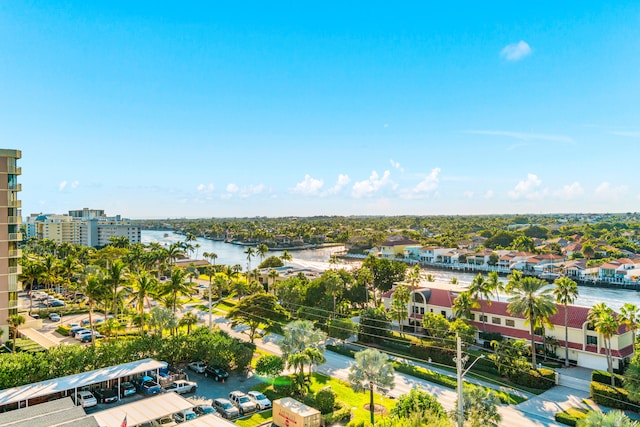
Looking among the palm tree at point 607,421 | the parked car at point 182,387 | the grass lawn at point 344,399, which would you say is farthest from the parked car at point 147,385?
the palm tree at point 607,421

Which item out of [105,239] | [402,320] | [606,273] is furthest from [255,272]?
[105,239]

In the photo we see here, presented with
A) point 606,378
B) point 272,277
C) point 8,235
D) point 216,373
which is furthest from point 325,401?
point 272,277

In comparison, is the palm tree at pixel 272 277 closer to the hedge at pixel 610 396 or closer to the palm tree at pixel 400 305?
the palm tree at pixel 400 305

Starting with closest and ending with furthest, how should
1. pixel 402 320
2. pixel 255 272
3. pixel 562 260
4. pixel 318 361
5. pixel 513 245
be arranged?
1. pixel 318 361
2. pixel 402 320
3. pixel 255 272
4. pixel 562 260
5. pixel 513 245

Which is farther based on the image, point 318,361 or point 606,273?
point 606,273

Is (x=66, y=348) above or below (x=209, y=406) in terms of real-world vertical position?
above

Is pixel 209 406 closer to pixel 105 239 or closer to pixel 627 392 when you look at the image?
pixel 627 392

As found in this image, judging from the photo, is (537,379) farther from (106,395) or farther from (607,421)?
(106,395)

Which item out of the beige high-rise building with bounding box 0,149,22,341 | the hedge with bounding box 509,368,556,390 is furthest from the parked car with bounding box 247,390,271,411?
the beige high-rise building with bounding box 0,149,22,341
